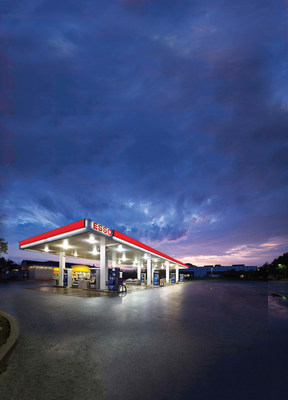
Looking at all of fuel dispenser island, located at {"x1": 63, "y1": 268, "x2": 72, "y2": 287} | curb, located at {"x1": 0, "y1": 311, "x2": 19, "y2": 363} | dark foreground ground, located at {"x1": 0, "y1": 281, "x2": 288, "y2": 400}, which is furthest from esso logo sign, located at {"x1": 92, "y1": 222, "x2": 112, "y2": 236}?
fuel dispenser island, located at {"x1": 63, "y1": 268, "x2": 72, "y2": 287}

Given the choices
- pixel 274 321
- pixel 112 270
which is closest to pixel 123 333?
pixel 274 321

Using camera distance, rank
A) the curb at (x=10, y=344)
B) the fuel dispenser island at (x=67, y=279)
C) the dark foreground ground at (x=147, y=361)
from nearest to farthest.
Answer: the dark foreground ground at (x=147, y=361)
the curb at (x=10, y=344)
the fuel dispenser island at (x=67, y=279)

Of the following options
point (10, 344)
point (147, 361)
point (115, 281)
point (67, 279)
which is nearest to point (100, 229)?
point (115, 281)

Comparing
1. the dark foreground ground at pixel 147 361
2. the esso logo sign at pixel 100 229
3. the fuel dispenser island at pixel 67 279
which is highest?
the esso logo sign at pixel 100 229

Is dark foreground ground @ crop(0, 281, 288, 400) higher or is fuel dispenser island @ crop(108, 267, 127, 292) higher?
dark foreground ground @ crop(0, 281, 288, 400)

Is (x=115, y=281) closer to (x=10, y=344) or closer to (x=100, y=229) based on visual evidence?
(x=100, y=229)

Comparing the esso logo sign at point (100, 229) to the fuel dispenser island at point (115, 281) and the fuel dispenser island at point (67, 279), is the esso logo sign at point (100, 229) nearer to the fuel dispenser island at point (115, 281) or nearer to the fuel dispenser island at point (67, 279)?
the fuel dispenser island at point (115, 281)

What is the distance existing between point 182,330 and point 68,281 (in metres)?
22.1

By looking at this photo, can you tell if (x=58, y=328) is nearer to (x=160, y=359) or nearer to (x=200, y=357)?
(x=160, y=359)

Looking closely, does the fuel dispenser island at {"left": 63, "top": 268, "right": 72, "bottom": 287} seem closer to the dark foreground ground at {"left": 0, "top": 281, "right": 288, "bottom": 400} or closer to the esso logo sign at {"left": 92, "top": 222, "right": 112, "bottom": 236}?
the esso logo sign at {"left": 92, "top": 222, "right": 112, "bottom": 236}

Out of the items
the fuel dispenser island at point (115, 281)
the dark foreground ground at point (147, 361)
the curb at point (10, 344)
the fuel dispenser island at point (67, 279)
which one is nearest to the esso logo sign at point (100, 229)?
the fuel dispenser island at point (115, 281)

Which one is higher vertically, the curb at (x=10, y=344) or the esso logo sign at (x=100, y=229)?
the esso logo sign at (x=100, y=229)

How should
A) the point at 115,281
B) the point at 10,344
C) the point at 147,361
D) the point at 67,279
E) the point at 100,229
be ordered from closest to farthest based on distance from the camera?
the point at 147,361
the point at 10,344
the point at 100,229
the point at 115,281
the point at 67,279

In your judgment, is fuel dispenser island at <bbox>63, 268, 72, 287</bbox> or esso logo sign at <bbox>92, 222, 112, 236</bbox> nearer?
esso logo sign at <bbox>92, 222, 112, 236</bbox>
